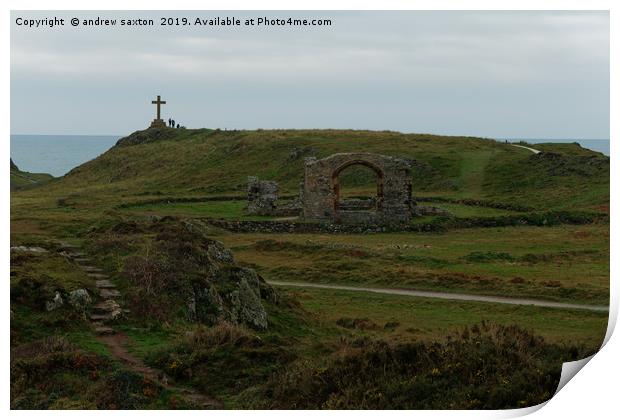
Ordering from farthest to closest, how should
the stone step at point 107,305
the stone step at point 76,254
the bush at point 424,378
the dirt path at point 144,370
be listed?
the stone step at point 76,254, the stone step at point 107,305, the dirt path at point 144,370, the bush at point 424,378

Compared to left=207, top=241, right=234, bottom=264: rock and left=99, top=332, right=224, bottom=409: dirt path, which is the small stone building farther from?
left=99, top=332, right=224, bottom=409: dirt path

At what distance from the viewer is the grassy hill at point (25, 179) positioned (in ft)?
271

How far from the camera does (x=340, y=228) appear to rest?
148 ft

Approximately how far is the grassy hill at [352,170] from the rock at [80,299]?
36.2 m

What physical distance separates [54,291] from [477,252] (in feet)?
66.1

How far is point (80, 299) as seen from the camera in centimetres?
2003

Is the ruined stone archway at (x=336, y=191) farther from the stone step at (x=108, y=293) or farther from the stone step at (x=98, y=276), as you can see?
the stone step at (x=108, y=293)

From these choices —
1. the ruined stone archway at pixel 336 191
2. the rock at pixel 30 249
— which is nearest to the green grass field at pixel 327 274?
the rock at pixel 30 249

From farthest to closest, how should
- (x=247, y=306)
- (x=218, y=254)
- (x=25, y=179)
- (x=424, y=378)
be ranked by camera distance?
(x=25, y=179)
(x=218, y=254)
(x=247, y=306)
(x=424, y=378)

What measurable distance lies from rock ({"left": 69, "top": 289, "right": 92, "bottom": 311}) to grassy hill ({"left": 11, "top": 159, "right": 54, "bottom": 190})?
63256mm

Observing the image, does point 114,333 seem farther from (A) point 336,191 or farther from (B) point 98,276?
(A) point 336,191

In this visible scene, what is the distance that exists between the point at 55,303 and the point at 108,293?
5.93ft

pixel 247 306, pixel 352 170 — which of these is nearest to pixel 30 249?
pixel 247 306

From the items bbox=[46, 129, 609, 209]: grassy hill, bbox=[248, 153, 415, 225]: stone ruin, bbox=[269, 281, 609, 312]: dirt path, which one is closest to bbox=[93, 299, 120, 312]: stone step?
bbox=[269, 281, 609, 312]: dirt path
